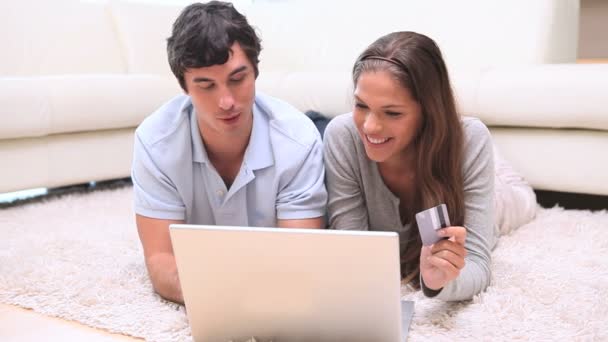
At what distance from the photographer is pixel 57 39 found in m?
2.61

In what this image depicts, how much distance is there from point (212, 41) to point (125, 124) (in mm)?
1321

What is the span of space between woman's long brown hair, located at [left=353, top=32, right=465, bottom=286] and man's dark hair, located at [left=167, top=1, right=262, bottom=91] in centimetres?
23

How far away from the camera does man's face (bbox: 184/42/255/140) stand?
1.17 meters

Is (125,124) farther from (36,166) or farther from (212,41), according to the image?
(212,41)

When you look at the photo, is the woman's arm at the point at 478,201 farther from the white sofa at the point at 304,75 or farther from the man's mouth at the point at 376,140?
the white sofa at the point at 304,75

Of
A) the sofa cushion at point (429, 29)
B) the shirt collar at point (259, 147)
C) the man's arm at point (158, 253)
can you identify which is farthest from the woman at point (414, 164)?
the sofa cushion at point (429, 29)

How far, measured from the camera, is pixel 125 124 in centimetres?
238

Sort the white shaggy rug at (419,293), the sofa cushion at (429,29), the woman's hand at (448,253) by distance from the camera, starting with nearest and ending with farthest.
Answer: the woman's hand at (448,253) < the white shaggy rug at (419,293) < the sofa cushion at (429,29)

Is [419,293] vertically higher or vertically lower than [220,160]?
lower

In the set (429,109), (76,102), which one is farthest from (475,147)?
(76,102)

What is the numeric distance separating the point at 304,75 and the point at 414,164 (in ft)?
3.93

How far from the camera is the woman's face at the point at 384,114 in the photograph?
1143 millimetres

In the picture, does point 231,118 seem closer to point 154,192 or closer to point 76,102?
point 154,192

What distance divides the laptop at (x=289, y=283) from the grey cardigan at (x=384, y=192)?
1.14 ft
